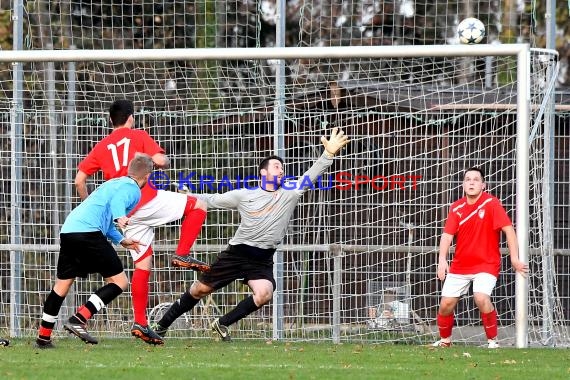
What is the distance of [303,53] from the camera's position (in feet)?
35.6

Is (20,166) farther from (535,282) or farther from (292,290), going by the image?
(535,282)

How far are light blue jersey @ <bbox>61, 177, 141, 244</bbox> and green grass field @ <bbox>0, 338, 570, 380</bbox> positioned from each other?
102 centimetres

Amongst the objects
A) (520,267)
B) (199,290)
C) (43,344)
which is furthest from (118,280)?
(520,267)

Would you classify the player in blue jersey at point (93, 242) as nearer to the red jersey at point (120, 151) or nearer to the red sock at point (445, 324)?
the red jersey at point (120, 151)

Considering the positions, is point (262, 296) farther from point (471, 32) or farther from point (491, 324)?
point (471, 32)

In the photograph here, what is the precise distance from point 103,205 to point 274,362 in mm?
2060

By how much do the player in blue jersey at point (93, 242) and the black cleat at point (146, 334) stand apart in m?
0.37

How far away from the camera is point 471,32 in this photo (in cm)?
1086

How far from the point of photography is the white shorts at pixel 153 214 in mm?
10469

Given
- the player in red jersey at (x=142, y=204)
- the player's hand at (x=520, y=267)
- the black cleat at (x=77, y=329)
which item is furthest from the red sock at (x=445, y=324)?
the black cleat at (x=77, y=329)

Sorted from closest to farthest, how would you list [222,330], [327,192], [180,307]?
[180,307]
[222,330]
[327,192]

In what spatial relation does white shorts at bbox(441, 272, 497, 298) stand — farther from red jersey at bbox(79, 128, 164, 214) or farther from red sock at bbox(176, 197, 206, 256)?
red jersey at bbox(79, 128, 164, 214)

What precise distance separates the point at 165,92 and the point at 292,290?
306 centimetres

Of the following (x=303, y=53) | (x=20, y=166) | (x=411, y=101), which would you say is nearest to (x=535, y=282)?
(x=411, y=101)
